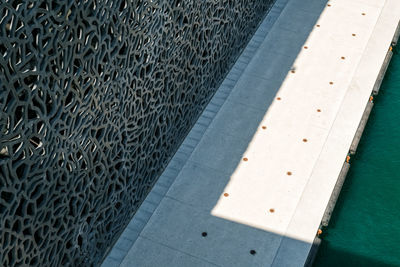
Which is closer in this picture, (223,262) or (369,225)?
(223,262)

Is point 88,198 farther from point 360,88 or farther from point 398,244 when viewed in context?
point 360,88

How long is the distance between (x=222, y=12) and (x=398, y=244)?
6.37m

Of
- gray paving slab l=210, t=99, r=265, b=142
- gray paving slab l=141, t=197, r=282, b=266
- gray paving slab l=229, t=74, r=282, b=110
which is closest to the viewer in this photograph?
gray paving slab l=141, t=197, r=282, b=266

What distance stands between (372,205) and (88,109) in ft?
24.3

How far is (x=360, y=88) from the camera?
56.9 ft

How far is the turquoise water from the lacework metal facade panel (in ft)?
13.1

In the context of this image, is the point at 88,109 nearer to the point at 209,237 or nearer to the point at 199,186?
the point at 209,237

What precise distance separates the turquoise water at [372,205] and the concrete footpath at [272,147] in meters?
0.55

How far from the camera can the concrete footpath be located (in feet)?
45.5

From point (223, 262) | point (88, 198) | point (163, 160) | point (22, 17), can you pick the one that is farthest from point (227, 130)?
A: point (22, 17)

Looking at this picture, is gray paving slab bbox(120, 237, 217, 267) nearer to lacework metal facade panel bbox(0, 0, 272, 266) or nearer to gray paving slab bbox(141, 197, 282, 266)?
gray paving slab bbox(141, 197, 282, 266)

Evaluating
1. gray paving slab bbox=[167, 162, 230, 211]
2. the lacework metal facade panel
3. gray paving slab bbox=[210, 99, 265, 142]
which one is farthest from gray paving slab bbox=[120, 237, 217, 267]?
gray paving slab bbox=[210, 99, 265, 142]

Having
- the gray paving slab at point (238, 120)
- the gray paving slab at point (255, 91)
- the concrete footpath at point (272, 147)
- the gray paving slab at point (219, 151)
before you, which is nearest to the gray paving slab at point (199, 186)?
the concrete footpath at point (272, 147)

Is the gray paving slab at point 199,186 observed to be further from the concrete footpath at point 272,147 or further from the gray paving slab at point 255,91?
the gray paving slab at point 255,91
